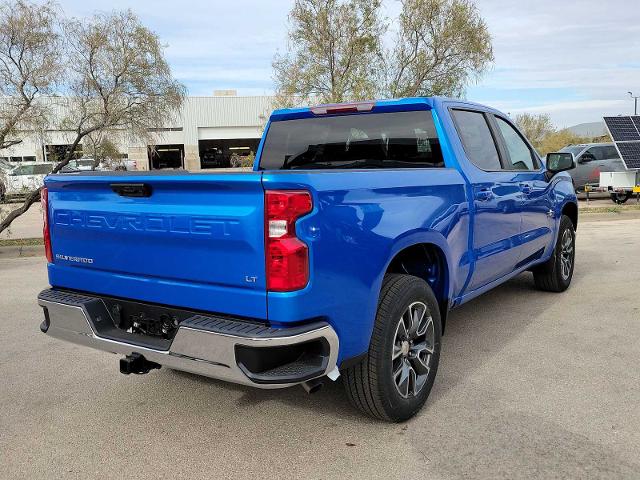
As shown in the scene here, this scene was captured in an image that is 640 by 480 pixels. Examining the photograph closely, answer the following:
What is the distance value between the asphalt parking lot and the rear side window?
4.98 ft

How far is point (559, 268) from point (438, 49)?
13812 mm

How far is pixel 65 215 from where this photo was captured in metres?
3.46

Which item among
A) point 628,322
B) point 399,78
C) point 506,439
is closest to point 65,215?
point 506,439

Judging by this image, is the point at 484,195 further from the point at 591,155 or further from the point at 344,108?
the point at 591,155

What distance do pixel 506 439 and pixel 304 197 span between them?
1.79 m

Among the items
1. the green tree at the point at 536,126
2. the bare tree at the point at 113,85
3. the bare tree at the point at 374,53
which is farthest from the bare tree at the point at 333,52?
the green tree at the point at 536,126

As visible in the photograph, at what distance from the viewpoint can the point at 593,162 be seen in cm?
1905

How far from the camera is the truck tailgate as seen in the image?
106 inches

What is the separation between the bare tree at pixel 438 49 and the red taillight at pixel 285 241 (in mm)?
16467

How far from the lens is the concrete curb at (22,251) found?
10.5 m

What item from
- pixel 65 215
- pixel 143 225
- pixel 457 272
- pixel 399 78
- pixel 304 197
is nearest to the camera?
pixel 304 197

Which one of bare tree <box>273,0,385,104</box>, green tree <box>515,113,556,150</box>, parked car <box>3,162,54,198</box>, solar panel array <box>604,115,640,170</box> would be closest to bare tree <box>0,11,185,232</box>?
parked car <box>3,162,54,198</box>

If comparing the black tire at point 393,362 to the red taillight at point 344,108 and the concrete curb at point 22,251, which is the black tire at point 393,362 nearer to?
the red taillight at point 344,108

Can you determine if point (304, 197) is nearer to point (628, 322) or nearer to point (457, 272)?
point (457, 272)
